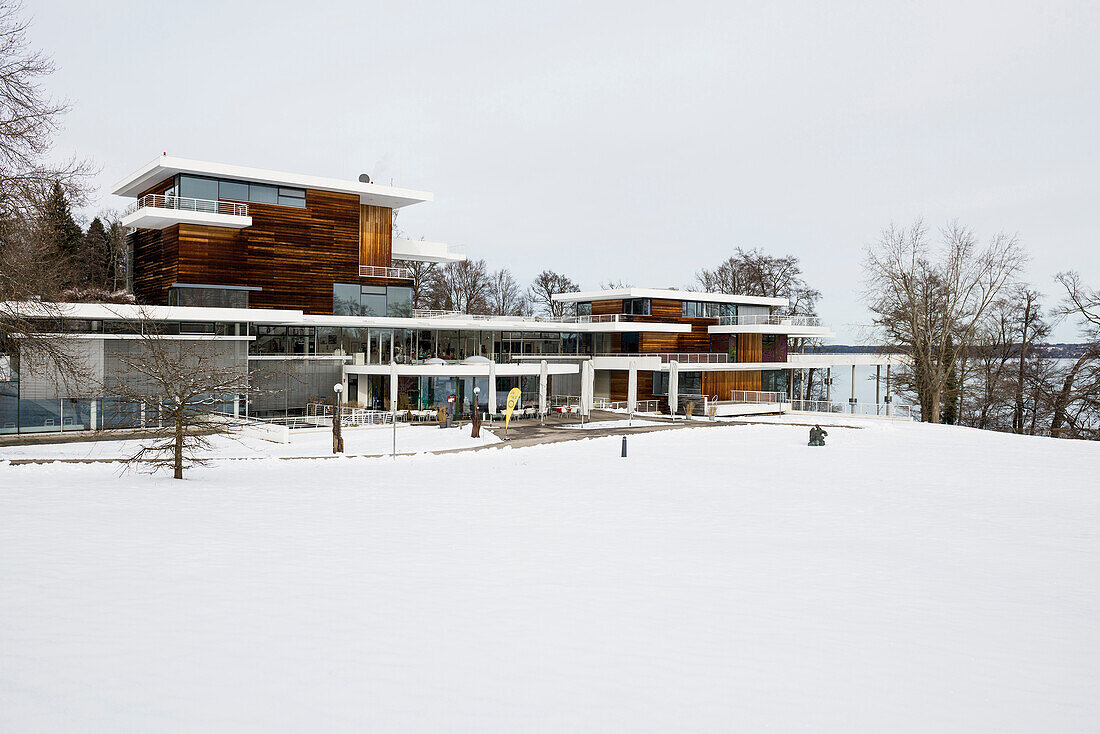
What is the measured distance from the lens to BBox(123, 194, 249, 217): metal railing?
29.5 meters

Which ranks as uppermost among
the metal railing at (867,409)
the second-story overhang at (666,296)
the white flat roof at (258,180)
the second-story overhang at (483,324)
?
the white flat roof at (258,180)

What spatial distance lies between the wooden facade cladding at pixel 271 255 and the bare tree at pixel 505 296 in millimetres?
27025

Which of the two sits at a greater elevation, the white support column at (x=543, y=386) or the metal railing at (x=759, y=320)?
the metal railing at (x=759, y=320)

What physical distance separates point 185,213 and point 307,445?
42.5 ft

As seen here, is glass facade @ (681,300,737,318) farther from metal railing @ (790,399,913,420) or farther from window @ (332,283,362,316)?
window @ (332,283,362,316)

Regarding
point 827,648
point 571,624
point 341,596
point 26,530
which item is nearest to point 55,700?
point 341,596

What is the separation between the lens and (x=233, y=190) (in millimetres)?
30578

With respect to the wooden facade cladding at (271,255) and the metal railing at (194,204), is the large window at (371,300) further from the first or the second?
the metal railing at (194,204)

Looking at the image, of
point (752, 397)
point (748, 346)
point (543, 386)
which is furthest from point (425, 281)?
point (543, 386)

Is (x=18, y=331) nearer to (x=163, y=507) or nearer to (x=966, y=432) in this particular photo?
(x=163, y=507)

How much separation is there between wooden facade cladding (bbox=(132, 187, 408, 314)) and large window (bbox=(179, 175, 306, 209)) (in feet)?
0.98

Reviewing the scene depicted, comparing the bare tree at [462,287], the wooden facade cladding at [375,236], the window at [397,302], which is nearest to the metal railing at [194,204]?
the wooden facade cladding at [375,236]

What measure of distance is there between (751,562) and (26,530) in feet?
33.2

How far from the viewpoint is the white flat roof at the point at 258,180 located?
29.1 m
